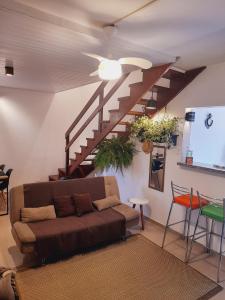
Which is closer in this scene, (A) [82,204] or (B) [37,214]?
(B) [37,214]

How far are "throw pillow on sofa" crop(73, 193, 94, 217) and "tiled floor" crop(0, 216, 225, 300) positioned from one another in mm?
921

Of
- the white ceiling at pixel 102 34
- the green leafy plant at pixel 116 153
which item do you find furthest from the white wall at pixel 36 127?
the white ceiling at pixel 102 34

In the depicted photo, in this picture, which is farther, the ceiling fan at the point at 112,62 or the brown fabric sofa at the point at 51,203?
the brown fabric sofa at the point at 51,203

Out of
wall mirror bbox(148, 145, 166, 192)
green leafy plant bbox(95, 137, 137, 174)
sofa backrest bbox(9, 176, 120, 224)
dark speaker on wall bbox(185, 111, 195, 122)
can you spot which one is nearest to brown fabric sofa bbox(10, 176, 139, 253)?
sofa backrest bbox(9, 176, 120, 224)

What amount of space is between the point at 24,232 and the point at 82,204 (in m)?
0.94

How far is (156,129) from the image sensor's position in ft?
11.9

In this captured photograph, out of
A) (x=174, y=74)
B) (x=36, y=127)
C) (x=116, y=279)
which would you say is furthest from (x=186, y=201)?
(x=36, y=127)

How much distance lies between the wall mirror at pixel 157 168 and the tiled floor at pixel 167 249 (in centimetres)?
74

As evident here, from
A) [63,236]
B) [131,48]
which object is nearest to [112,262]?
[63,236]

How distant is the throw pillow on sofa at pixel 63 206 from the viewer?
3287 millimetres

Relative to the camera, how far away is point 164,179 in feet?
13.2

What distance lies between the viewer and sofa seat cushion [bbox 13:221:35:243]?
2.64 meters

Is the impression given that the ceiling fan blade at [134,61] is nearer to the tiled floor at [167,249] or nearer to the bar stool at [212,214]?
the bar stool at [212,214]

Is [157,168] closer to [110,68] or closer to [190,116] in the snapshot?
[190,116]
